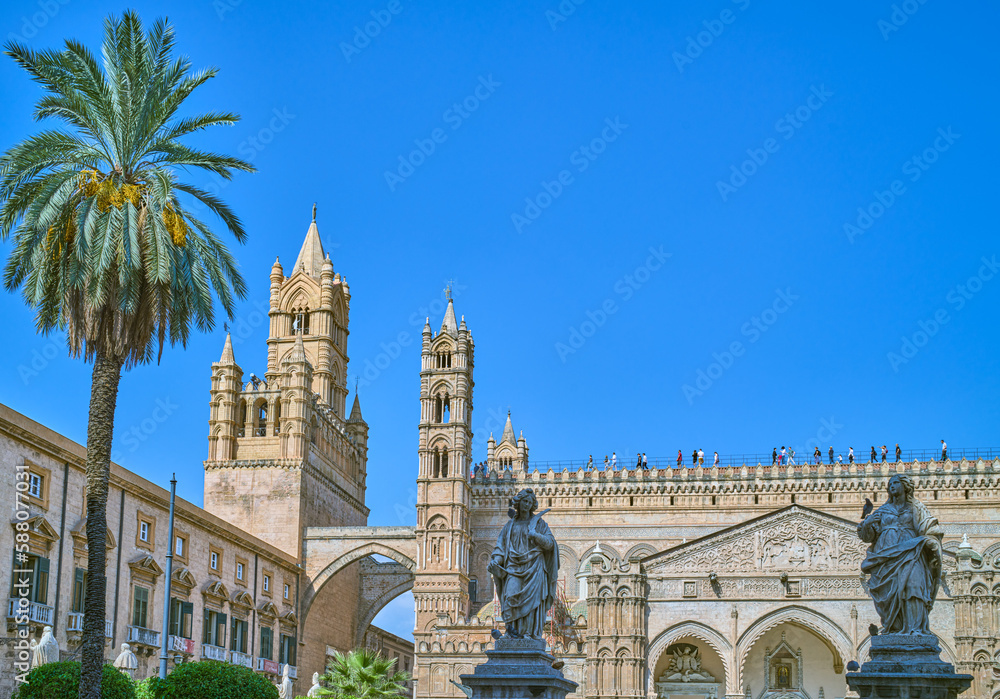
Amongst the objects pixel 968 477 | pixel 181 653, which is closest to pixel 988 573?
pixel 968 477

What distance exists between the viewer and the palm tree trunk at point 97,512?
19.0 meters

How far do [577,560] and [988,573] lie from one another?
21545 mm

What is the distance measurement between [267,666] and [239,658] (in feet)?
10.1

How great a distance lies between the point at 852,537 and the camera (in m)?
42.4

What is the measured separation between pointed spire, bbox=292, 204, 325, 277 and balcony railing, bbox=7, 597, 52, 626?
3876 cm

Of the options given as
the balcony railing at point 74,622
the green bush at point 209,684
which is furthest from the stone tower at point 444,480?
the green bush at point 209,684

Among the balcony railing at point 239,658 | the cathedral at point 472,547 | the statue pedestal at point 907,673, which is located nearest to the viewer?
the statue pedestal at point 907,673

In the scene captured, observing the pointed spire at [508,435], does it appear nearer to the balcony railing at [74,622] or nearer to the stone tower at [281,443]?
the stone tower at [281,443]

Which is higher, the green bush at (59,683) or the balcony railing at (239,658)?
the balcony railing at (239,658)

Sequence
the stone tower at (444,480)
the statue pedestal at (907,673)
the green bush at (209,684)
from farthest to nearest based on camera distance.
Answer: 1. the stone tower at (444,480)
2. the green bush at (209,684)
3. the statue pedestal at (907,673)

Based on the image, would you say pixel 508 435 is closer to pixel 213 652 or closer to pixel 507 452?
pixel 507 452

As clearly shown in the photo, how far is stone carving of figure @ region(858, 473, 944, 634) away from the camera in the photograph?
12.2m

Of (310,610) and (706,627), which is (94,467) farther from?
(310,610)

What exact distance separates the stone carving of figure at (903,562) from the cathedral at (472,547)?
2401 centimetres
